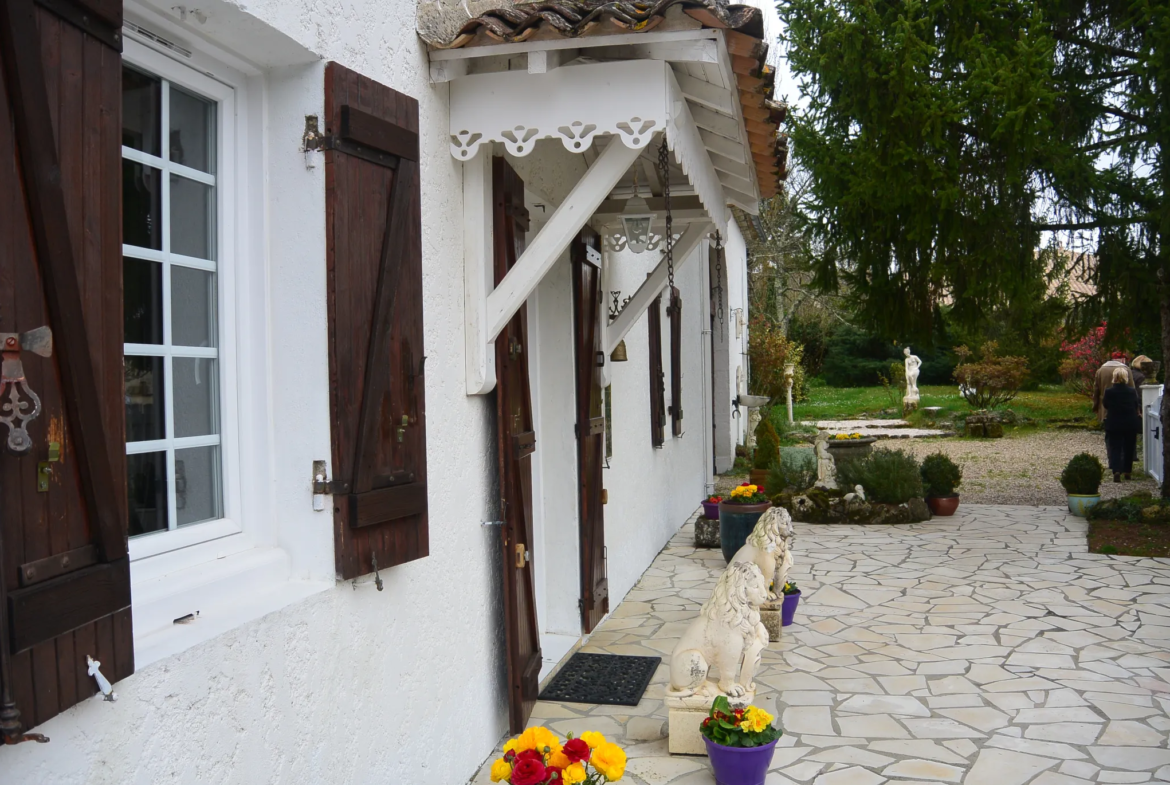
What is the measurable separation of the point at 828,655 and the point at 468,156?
156 inches

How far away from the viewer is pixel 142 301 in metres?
2.46

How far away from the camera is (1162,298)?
396 inches

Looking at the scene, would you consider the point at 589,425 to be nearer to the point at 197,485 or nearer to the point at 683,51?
the point at 683,51

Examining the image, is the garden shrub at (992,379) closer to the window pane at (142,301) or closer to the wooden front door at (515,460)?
the wooden front door at (515,460)

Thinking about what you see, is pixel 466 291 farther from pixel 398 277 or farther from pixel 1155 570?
pixel 1155 570

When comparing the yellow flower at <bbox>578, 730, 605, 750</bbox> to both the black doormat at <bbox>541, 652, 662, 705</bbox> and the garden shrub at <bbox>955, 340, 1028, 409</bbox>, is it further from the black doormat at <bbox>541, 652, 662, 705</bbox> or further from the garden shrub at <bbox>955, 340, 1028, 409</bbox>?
the garden shrub at <bbox>955, 340, 1028, 409</bbox>

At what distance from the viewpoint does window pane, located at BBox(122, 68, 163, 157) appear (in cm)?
242

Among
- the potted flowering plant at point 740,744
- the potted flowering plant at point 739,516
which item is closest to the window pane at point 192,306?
the potted flowering plant at point 740,744

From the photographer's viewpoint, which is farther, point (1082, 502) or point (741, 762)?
point (1082, 502)

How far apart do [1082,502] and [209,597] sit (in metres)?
10.6

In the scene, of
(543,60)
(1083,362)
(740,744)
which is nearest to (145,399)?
(543,60)

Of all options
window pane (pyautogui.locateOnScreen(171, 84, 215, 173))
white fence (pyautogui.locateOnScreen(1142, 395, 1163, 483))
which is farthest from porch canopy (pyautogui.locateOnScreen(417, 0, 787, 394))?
white fence (pyautogui.locateOnScreen(1142, 395, 1163, 483))

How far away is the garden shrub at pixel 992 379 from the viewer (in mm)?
24016

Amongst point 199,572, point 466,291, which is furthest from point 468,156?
point 199,572
